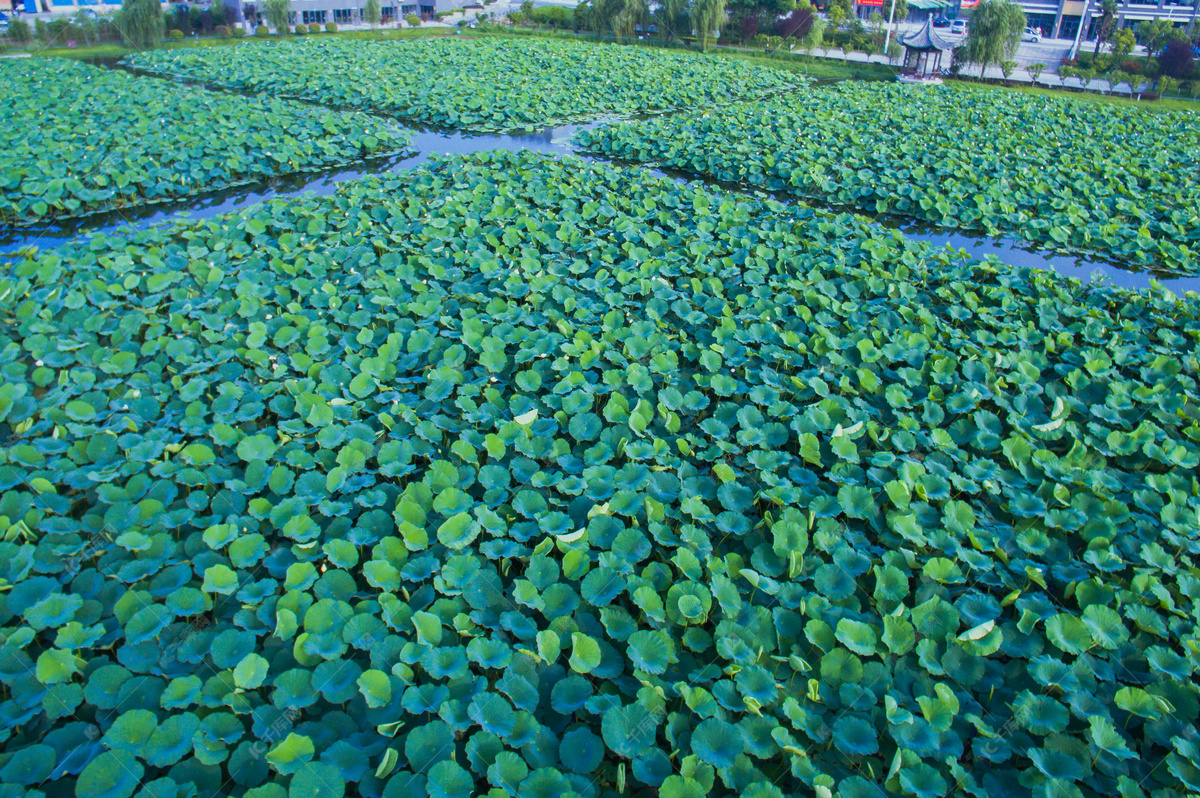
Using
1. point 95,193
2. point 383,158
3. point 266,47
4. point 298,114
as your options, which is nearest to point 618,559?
point 95,193

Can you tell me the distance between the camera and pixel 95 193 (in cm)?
682

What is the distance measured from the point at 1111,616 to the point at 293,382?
4.04m

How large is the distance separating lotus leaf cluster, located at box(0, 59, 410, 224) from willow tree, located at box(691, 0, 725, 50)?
1404 cm

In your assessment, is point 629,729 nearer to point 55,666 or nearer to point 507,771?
point 507,771

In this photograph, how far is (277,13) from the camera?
22953 mm

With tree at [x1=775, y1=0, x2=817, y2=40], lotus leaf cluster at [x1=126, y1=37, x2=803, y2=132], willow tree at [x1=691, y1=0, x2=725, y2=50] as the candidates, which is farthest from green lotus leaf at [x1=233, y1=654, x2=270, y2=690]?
tree at [x1=775, y1=0, x2=817, y2=40]

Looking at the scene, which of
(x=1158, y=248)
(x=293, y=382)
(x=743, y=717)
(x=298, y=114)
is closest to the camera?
(x=743, y=717)

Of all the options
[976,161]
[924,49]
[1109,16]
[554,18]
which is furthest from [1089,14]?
[976,161]

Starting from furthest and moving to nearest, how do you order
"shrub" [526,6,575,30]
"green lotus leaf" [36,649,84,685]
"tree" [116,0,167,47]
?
1. "shrub" [526,6,575,30]
2. "tree" [116,0,167,47]
3. "green lotus leaf" [36,649,84,685]

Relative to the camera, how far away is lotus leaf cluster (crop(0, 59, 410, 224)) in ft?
22.3

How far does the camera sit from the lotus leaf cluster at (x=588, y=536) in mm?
2014

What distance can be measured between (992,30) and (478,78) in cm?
1439

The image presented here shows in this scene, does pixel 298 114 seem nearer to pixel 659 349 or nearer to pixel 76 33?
pixel 659 349

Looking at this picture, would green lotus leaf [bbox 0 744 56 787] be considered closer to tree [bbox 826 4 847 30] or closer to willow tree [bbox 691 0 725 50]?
willow tree [bbox 691 0 725 50]
